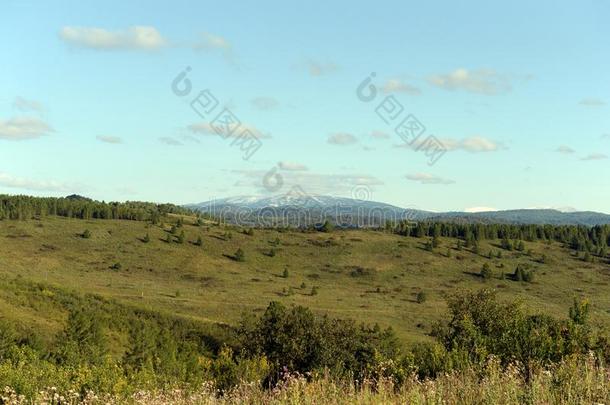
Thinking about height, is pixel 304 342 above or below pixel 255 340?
above

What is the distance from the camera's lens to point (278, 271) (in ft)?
485

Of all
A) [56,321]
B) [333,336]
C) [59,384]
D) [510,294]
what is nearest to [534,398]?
[59,384]

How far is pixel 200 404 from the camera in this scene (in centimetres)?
858

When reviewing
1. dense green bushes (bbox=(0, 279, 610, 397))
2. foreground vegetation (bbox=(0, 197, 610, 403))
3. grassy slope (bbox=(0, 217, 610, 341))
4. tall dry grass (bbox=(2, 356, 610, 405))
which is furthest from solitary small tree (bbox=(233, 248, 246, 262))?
tall dry grass (bbox=(2, 356, 610, 405))

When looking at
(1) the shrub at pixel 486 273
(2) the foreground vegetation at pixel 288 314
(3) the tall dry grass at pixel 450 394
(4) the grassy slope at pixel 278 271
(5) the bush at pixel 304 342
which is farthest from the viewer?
(1) the shrub at pixel 486 273

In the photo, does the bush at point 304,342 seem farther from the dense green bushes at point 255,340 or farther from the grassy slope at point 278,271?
the grassy slope at point 278,271

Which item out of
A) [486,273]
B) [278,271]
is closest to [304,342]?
[278,271]

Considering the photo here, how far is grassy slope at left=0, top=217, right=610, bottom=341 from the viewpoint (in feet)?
325

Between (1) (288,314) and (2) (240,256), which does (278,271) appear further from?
(1) (288,314)

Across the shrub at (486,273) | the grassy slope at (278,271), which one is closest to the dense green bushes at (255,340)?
the grassy slope at (278,271)

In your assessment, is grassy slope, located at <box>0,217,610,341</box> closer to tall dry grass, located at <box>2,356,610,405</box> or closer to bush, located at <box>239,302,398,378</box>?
bush, located at <box>239,302,398,378</box>

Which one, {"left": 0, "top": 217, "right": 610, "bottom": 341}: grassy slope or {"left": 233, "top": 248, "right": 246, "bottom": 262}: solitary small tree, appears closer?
{"left": 0, "top": 217, "right": 610, "bottom": 341}: grassy slope

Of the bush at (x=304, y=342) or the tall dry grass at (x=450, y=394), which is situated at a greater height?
the tall dry grass at (x=450, y=394)

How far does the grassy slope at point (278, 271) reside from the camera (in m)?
98.9
